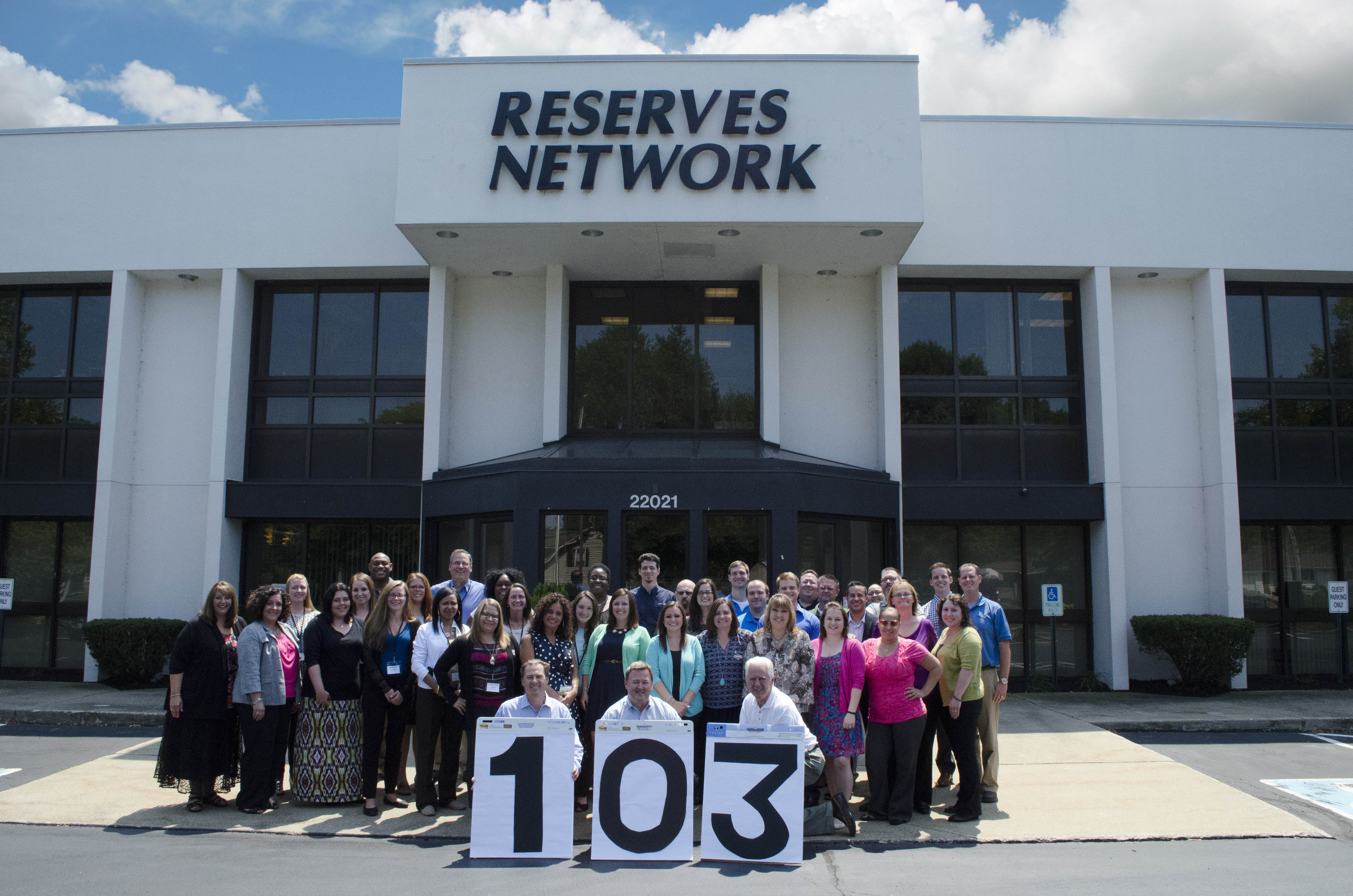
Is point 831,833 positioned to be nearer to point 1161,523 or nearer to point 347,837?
point 347,837

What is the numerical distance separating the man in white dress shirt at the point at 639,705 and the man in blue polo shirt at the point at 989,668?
275cm

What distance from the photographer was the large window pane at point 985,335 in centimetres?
1435

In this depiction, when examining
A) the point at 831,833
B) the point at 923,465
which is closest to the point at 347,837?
the point at 831,833

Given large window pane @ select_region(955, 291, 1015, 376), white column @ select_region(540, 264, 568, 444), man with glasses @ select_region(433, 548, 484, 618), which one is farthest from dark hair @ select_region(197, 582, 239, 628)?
large window pane @ select_region(955, 291, 1015, 376)

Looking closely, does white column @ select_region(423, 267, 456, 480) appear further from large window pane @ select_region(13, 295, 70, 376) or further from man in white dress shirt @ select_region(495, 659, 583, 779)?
man in white dress shirt @ select_region(495, 659, 583, 779)

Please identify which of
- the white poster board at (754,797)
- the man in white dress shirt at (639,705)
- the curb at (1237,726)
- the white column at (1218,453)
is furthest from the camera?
the white column at (1218,453)

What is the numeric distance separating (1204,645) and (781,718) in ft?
30.4

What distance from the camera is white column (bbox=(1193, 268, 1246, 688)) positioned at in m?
13.3

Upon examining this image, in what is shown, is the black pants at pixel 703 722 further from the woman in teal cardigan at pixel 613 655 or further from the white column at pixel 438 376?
the white column at pixel 438 376

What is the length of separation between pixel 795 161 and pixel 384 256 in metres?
6.50

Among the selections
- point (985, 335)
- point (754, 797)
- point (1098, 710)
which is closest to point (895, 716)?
point (754, 797)

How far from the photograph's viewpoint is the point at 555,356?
45.2 ft

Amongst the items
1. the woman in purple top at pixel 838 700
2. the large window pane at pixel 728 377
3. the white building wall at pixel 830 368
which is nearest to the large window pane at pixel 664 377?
the large window pane at pixel 728 377

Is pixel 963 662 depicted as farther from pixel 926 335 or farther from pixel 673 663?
pixel 926 335
